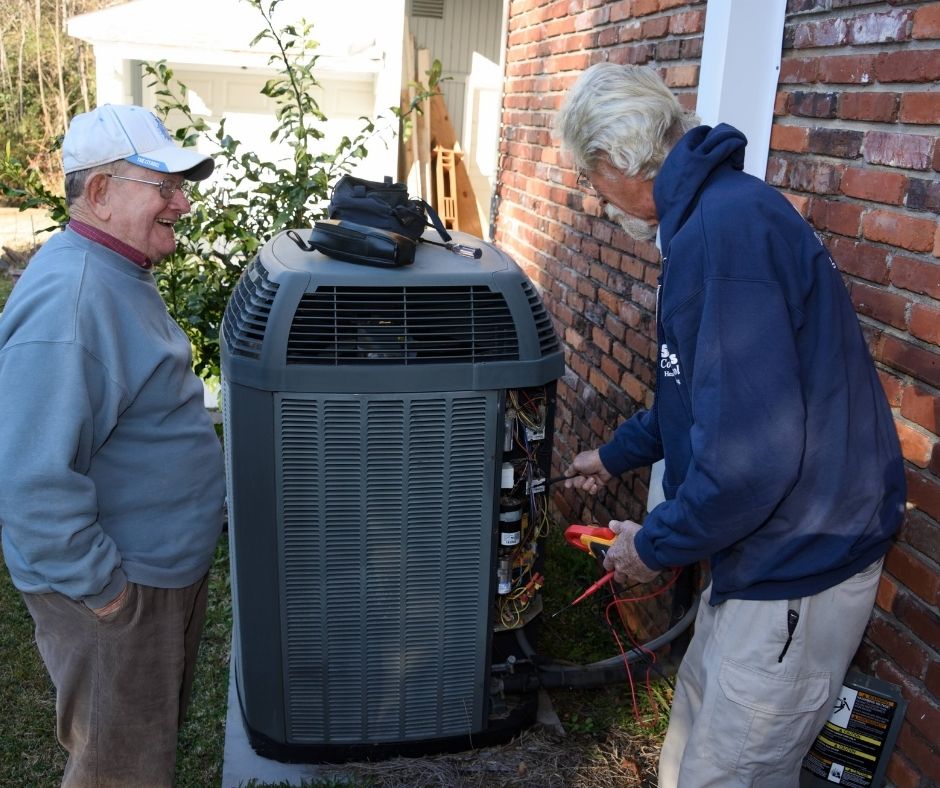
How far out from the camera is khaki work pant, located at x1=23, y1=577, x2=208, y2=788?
2.30m

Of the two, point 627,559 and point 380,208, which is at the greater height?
point 380,208

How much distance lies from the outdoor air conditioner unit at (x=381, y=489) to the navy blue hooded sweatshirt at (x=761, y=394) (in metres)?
0.66

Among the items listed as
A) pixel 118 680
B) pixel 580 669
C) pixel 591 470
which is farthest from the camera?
pixel 580 669

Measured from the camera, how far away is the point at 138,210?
2346 mm


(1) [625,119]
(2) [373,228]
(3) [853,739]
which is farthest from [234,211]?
(3) [853,739]

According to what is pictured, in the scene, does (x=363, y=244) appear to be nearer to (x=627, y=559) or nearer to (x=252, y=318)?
(x=252, y=318)

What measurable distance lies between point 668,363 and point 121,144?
140cm

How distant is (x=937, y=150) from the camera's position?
2082mm

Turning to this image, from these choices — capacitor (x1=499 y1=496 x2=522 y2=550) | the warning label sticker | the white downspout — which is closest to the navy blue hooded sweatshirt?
the warning label sticker

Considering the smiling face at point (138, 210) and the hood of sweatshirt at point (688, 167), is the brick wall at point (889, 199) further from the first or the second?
the smiling face at point (138, 210)

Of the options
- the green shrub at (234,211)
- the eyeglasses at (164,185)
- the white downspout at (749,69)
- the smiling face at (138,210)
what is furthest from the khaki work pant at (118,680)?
the green shrub at (234,211)

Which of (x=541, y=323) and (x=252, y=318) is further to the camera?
(x=541, y=323)

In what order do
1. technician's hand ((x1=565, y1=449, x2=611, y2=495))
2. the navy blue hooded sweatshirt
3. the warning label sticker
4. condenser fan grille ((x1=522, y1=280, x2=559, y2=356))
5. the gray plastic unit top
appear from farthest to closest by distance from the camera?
technician's hand ((x1=565, y1=449, x2=611, y2=495)), condenser fan grille ((x1=522, y1=280, x2=559, y2=356)), the gray plastic unit top, the warning label sticker, the navy blue hooded sweatshirt

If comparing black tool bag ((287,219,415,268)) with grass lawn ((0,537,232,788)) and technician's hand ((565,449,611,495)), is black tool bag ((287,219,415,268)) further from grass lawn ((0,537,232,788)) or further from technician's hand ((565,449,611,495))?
grass lawn ((0,537,232,788))
